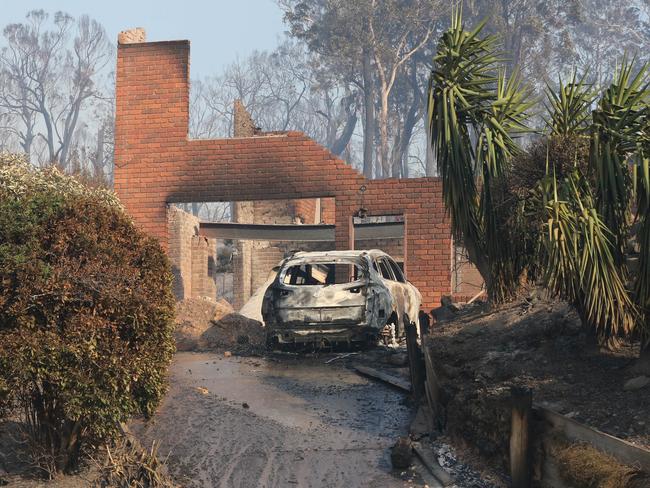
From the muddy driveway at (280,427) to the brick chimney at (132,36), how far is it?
10019 millimetres

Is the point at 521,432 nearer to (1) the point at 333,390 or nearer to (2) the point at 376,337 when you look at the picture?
(1) the point at 333,390

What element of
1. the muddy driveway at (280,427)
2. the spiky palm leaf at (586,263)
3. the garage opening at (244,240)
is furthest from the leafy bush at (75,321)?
the garage opening at (244,240)

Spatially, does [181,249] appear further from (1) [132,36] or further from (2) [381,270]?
(2) [381,270]

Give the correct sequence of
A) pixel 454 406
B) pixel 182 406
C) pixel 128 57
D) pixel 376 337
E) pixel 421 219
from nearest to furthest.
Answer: pixel 454 406
pixel 182 406
pixel 376 337
pixel 421 219
pixel 128 57

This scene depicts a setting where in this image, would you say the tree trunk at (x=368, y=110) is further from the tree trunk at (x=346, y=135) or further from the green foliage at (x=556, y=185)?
the green foliage at (x=556, y=185)

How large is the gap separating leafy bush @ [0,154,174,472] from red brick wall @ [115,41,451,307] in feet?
34.9

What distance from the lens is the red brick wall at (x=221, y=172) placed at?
18.8m

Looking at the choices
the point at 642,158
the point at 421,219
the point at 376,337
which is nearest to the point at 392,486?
the point at 642,158

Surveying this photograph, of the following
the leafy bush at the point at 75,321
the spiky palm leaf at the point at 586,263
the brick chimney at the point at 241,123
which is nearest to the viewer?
the leafy bush at the point at 75,321

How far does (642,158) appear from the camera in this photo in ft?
27.3

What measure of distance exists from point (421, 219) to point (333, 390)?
7.96 m

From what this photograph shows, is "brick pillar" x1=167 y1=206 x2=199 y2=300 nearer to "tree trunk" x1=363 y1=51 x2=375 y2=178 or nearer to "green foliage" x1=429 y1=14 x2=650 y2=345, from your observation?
"green foliage" x1=429 y1=14 x2=650 y2=345

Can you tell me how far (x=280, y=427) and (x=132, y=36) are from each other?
13.4m

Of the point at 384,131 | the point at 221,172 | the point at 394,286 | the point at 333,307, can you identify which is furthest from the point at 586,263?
the point at 384,131
